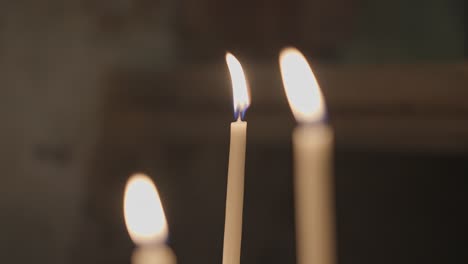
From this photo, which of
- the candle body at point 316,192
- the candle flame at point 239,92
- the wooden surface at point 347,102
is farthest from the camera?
the wooden surface at point 347,102

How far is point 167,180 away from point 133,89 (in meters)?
0.16

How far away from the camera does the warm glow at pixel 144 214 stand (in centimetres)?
18

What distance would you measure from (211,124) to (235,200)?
652mm

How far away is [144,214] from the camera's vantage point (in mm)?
198

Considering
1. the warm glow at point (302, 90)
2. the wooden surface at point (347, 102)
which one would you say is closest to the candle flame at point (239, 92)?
the warm glow at point (302, 90)

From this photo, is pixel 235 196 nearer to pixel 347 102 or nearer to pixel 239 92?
pixel 239 92

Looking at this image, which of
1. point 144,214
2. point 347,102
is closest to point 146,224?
point 144,214

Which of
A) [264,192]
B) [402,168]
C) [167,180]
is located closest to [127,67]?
[167,180]

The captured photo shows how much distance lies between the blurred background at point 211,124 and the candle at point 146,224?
1.93 ft

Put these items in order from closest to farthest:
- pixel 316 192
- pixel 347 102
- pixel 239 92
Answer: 1. pixel 316 192
2. pixel 239 92
3. pixel 347 102

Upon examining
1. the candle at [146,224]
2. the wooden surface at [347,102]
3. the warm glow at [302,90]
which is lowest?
the candle at [146,224]

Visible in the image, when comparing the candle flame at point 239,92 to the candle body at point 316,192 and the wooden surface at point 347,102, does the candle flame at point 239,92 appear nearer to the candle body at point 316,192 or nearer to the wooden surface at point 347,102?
the candle body at point 316,192

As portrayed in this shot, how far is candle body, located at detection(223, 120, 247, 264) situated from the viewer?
20cm

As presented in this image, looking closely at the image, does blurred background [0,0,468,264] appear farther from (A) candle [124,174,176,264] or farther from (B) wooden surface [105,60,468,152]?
(A) candle [124,174,176,264]
